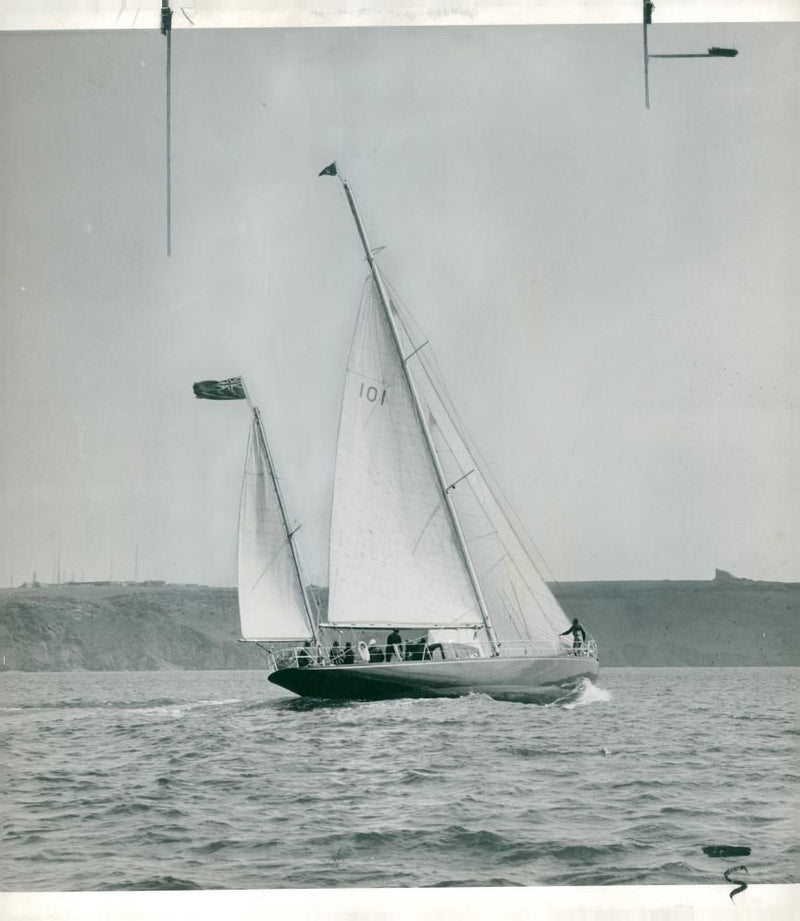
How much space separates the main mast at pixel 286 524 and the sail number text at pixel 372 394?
1.90 m

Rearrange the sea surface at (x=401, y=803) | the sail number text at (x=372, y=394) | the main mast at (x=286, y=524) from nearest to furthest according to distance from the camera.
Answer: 1. the sea surface at (x=401, y=803)
2. the main mast at (x=286, y=524)
3. the sail number text at (x=372, y=394)

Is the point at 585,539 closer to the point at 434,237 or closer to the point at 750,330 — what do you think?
the point at 750,330

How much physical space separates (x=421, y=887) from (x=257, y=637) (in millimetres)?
12658

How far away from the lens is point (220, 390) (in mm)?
12859

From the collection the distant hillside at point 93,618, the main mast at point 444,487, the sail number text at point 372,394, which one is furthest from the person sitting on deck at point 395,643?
the sail number text at point 372,394

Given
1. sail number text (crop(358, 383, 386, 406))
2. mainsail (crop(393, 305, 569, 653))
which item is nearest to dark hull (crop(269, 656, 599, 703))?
mainsail (crop(393, 305, 569, 653))

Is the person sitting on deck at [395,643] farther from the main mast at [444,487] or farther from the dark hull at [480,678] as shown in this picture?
the main mast at [444,487]

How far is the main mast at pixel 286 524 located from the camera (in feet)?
43.3

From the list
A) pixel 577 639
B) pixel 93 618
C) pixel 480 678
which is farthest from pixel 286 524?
pixel 577 639

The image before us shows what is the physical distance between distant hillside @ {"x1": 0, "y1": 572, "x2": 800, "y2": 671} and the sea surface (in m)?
0.54

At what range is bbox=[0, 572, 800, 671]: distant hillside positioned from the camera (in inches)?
503

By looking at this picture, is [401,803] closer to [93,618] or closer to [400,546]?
[93,618]

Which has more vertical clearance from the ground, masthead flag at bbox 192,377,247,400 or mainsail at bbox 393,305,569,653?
masthead flag at bbox 192,377,247,400

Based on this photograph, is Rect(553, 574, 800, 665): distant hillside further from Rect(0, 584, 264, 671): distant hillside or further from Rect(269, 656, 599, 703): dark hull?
Rect(0, 584, 264, 671): distant hillside
